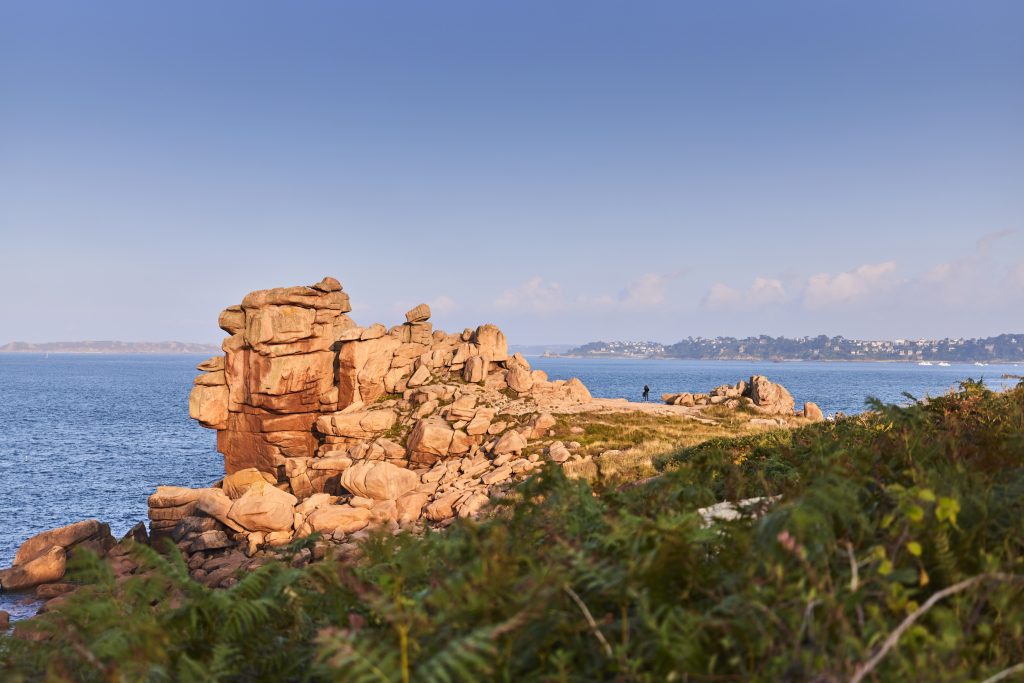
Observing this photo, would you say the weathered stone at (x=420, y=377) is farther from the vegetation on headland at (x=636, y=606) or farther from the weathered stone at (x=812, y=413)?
the vegetation on headland at (x=636, y=606)

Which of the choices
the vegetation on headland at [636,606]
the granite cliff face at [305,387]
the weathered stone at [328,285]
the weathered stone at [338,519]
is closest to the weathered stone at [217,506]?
the weathered stone at [338,519]

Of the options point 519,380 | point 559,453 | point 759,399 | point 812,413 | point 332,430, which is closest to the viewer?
point 559,453

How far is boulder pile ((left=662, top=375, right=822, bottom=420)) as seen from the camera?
4656 cm

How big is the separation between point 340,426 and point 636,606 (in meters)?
39.1

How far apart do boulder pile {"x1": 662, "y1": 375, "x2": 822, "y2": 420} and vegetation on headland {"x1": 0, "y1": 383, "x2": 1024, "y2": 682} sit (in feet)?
151

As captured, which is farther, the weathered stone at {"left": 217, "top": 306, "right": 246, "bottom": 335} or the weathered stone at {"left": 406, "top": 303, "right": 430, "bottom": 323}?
the weathered stone at {"left": 406, "top": 303, "right": 430, "bottom": 323}

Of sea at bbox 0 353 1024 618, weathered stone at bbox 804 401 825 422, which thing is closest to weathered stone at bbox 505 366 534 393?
weathered stone at bbox 804 401 825 422

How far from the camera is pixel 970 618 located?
2.90 m

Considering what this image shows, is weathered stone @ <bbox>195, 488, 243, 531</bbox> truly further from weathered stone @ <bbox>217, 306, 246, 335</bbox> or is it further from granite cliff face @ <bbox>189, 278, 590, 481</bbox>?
weathered stone @ <bbox>217, 306, 246, 335</bbox>

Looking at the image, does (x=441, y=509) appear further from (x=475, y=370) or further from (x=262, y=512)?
(x=475, y=370)

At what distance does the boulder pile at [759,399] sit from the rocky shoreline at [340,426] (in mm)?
154

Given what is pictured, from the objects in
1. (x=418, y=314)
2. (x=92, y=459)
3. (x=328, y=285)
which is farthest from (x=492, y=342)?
(x=92, y=459)

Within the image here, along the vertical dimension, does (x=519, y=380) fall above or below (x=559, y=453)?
above

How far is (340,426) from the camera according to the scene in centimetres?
3994
